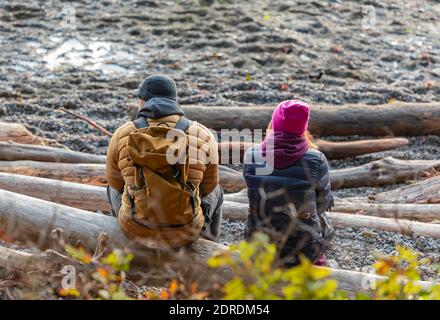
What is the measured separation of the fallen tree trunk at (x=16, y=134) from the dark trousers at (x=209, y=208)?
2.88m

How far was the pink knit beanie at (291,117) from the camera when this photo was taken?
5.31 metres

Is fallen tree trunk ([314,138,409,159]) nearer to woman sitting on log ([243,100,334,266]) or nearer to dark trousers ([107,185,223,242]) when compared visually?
dark trousers ([107,185,223,242])

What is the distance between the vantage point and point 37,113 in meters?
9.94

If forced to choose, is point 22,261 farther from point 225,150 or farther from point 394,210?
point 225,150

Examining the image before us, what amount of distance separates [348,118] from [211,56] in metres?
3.40

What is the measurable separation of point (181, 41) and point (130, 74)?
57.3 inches

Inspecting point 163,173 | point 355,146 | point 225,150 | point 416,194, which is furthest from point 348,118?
point 163,173

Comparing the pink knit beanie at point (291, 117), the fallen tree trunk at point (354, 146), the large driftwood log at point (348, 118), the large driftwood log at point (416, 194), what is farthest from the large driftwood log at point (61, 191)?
the fallen tree trunk at point (354, 146)

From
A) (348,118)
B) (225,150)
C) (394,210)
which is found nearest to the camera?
(394,210)

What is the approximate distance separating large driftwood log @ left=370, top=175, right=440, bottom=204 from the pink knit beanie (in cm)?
264

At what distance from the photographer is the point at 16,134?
27.4ft

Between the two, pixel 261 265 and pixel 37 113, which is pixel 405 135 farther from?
pixel 261 265

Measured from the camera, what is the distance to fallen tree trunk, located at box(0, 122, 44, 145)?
27.2ft

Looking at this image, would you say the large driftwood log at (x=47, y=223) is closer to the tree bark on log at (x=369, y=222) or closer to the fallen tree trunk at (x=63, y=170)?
the tree bark on log at (x=369, y=222)
